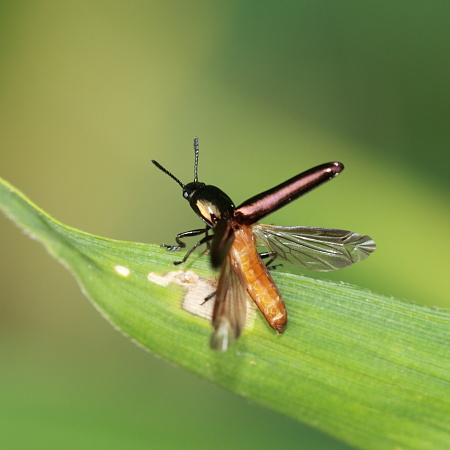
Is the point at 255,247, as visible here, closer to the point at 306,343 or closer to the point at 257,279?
the point at 257,279

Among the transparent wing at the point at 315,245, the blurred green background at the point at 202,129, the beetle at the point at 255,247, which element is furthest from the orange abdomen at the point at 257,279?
the blurred green background at the point at 202,129

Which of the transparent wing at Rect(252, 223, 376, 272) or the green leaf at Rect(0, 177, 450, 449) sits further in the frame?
the transparent wing at Rect(252, 223, 376, 272)

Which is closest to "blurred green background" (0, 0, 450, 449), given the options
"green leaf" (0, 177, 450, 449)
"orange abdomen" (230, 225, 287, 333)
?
"orange abdomen" (230, 225, 287, 333)

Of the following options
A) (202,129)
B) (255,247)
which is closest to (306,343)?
(255,247)

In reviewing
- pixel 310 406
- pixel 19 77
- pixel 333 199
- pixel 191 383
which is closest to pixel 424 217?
pixel 333 199

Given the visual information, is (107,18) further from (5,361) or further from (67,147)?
(5,361)

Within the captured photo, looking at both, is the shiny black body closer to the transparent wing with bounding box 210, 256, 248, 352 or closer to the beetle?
the beetle
